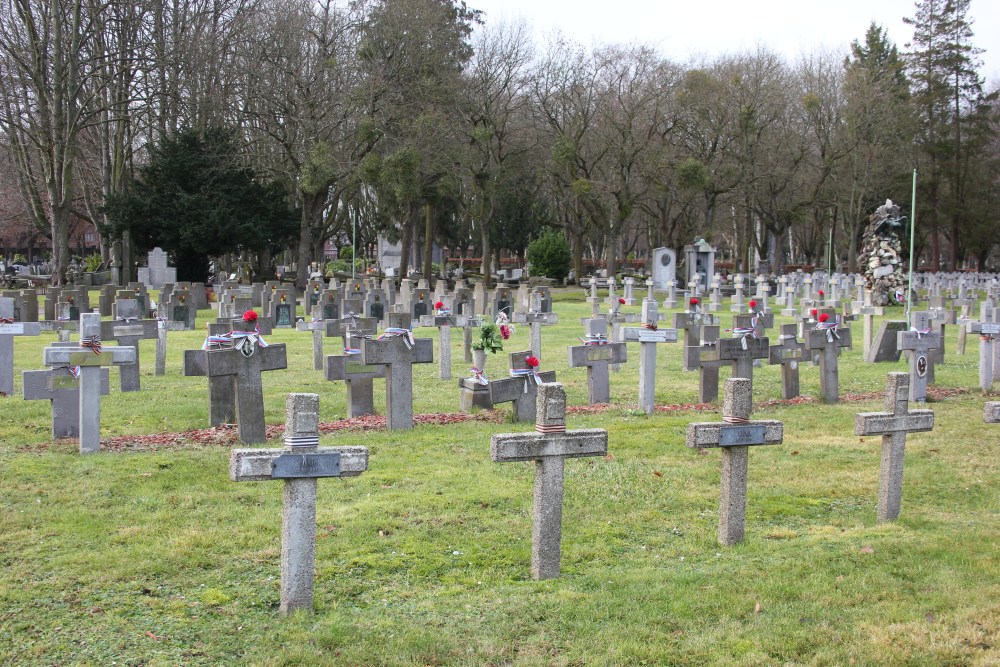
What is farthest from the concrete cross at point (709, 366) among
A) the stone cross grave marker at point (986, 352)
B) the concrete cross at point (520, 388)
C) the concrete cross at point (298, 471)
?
the concrete cross at point (298, 471)

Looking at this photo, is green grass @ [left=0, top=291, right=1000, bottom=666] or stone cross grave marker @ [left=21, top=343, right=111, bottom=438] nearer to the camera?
green grass @ [left=0, top=291, right=1000, bottom=666]

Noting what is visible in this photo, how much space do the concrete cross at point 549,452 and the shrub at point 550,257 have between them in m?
43.2

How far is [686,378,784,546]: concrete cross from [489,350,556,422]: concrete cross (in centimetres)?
449

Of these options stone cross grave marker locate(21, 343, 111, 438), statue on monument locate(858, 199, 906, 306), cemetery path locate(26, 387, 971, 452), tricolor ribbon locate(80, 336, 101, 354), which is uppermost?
statue on monument locate(858, 199, 906, 306)

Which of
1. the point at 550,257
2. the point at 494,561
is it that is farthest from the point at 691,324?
the point at 550,257

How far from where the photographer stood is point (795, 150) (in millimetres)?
52938

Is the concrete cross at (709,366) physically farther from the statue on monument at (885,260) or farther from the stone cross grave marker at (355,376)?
Answer: the statue on monument at (885,260)

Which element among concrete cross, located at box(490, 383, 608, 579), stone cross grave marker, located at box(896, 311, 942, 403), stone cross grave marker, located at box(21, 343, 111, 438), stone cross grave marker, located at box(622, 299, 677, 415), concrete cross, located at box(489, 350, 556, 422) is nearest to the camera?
concrete cross, located at box(490, 383, 608, 579)

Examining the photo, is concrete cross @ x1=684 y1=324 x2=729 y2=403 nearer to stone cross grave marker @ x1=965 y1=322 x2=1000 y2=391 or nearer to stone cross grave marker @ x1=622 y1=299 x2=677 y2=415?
stone cross grave marker @ x1=622 y1=299 x2=677 y2=415

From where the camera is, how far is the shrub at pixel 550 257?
49.3m

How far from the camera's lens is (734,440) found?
21.2ft

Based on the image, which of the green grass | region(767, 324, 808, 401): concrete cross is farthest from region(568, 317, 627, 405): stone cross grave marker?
the green grass

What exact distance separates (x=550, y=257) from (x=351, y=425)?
38.8 metres

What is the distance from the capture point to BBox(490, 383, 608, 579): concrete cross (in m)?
5.77
